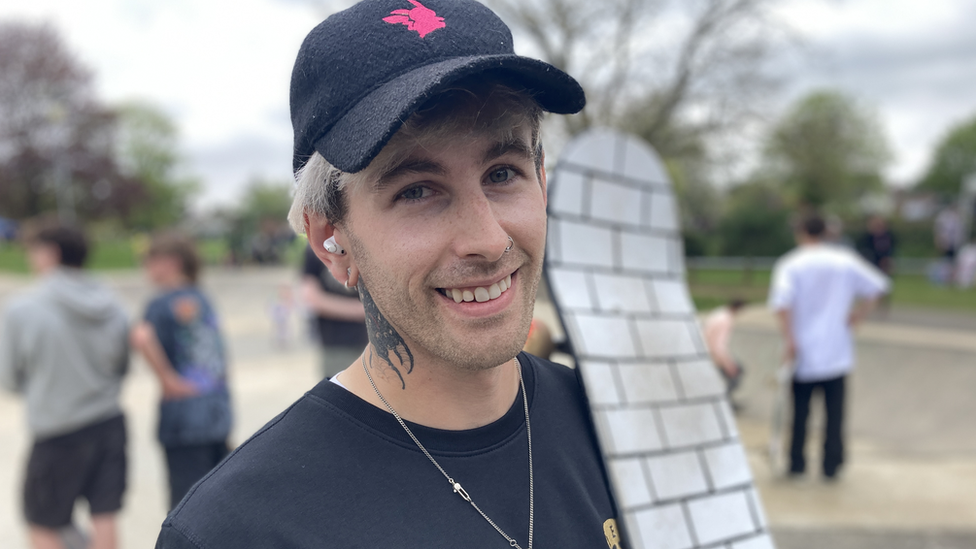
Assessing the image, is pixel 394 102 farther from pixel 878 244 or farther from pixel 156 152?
pixel 156 152

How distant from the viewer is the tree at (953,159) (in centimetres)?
4584

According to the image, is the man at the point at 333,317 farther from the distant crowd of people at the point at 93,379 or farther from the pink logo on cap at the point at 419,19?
the pink logo on cap at the point at 419,19

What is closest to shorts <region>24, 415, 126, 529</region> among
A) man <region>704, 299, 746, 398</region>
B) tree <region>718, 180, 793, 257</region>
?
man <region>704, 299, 746, 398</region>

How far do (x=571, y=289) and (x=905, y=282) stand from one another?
16.8 metres

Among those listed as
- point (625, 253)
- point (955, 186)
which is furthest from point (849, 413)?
point (955, 186)

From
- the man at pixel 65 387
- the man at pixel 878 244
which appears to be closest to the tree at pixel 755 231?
the man at pixel 878 244

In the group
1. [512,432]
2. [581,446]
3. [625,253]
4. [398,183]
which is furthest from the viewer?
[625,253]

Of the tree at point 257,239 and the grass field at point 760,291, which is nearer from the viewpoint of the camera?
the grass field at point 760,291

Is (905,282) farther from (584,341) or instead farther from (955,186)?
(955,186)

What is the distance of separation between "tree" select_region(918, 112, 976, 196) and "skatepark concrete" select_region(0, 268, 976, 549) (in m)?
45.7

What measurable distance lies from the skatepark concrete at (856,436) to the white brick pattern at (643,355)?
Result: 2.45m

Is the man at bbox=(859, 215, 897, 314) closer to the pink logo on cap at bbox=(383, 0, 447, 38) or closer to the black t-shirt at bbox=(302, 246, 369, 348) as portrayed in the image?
the black t-shirt at bbox=(302, 246, 369, 348)

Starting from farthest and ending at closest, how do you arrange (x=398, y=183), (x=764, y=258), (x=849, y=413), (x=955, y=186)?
(x=955, y=186) → (x=764, y=258) → (x=849, y=413) → (x=398, y=183)

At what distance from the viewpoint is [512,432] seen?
41.4 inches
